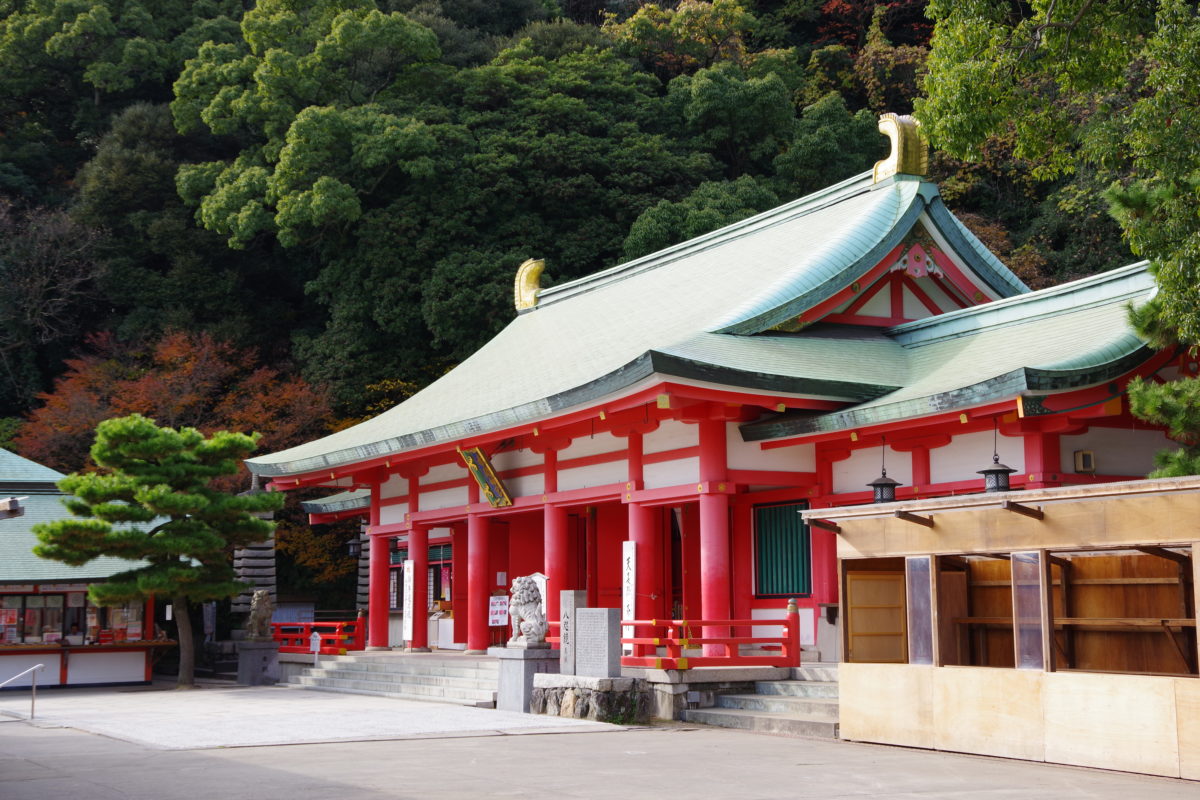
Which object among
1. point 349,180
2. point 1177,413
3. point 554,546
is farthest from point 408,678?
point 349,180

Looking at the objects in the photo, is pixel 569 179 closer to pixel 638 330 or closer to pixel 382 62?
pixel 382 62

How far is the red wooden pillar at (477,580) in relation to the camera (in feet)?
68.5

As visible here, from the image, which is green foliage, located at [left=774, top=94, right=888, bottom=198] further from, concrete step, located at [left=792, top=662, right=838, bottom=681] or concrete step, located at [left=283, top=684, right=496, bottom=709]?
concrete step, located at [left=792, top=662, right=838, bottom=681]

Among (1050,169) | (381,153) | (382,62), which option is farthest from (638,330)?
(382,62)

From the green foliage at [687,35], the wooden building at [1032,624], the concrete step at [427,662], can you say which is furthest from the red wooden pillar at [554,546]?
the green foliage at [687,35]

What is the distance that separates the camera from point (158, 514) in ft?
65.9

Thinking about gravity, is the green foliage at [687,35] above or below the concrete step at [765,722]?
above

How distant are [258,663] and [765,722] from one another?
12071 mm

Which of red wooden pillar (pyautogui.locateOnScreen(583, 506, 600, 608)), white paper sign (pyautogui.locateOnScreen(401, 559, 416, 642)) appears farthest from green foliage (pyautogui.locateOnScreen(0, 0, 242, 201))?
red wooden pillar (pyautogui.locateOnScreen(583, 506, 600, 608))

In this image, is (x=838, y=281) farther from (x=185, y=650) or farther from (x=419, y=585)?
(x=185, y=650)

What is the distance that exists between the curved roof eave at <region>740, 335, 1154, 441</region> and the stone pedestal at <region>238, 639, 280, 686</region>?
12358 mm

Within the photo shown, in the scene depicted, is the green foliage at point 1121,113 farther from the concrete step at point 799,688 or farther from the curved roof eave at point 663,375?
the concrete step at point 799,688

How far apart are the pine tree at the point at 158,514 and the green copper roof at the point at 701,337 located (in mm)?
1988

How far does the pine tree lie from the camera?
1973cm
